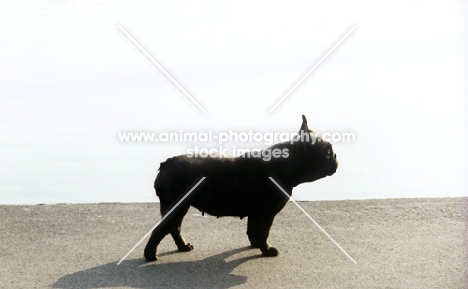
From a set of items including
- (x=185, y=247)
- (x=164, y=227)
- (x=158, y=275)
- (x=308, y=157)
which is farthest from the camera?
(x=185, y=247)

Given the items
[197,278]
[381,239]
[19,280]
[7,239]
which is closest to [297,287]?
[197,278]

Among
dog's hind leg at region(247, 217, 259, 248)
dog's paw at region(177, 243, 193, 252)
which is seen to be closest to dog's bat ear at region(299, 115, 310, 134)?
dog's hind leg at region(247, 217, 259, 248)

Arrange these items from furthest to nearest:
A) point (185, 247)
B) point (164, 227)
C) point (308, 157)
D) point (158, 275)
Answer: point (185, 247), point (308, 157), point (164, 227), point (158, 275)

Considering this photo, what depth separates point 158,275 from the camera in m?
5.95

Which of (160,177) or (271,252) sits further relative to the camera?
(271,252)

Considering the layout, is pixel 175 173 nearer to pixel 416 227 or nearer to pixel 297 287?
pixel 297 287

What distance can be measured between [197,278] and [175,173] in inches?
39.4

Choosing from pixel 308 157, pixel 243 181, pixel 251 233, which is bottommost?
pixel 251 233

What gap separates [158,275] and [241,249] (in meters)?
1.12

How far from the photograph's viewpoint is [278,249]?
678 cm

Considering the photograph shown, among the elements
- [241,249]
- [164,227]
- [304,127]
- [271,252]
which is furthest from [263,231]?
[304,127]

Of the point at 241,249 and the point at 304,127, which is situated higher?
the point at 304,127

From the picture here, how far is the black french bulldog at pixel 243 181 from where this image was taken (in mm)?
6273

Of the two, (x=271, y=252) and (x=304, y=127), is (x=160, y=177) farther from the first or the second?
(x=304, y=127)
